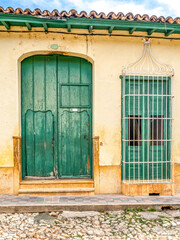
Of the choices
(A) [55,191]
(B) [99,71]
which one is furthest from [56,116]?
A: (A) [55,191]

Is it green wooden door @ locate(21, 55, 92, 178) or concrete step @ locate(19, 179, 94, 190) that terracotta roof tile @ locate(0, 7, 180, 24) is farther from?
concrete step @ locate(19, 179, 94, 190)

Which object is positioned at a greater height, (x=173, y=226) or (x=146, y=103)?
(x=146, y=103)

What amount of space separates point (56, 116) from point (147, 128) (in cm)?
234

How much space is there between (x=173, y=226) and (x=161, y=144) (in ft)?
6.47

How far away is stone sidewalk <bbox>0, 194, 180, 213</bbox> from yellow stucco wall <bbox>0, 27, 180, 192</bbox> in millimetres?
643

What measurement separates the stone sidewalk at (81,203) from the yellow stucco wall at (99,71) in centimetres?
64

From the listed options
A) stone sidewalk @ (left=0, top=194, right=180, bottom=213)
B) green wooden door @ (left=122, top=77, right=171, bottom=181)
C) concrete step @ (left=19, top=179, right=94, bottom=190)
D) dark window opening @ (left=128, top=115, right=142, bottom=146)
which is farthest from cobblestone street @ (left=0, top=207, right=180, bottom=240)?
dark window opening @ (left=128, top=115, right=142, bottom=146)

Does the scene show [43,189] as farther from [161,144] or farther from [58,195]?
[161,144]

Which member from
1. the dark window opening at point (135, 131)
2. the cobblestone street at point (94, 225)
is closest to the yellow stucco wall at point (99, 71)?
the dark window opening at point (135, 131)

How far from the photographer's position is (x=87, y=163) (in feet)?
17.6

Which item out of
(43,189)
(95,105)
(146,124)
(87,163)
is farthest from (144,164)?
(43,189)

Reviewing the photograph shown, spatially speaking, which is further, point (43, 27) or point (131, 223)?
point (43, 27)

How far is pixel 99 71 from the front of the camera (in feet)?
16.6

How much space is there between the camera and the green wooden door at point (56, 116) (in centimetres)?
521
